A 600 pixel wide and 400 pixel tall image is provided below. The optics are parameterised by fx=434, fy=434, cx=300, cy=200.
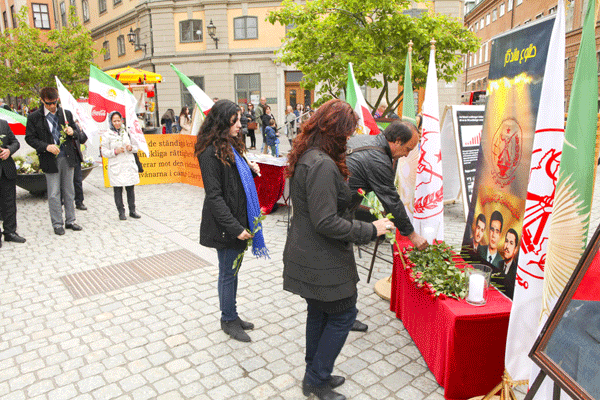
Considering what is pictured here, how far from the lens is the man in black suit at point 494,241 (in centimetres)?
317

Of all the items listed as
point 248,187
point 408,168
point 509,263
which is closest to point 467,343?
point 509,263

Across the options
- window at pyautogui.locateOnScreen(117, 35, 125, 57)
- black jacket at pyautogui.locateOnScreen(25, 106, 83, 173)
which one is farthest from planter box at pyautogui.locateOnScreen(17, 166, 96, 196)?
window at pyautogui.locateOnScreen(117, 35, 125, 57)

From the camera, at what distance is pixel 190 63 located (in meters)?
27.6

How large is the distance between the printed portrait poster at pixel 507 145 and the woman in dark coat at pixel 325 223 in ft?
3.71

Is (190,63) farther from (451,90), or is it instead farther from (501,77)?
(501,77)

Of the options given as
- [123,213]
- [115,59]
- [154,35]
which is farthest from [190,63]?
[123,213]

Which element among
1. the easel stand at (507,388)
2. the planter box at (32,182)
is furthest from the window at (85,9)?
the easel stand at (507,388)

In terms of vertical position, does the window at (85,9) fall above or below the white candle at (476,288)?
above

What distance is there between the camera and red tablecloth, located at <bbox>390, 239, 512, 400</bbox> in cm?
263

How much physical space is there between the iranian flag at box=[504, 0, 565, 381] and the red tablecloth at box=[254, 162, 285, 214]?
5251 mm

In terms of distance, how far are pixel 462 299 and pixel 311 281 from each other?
108 cm

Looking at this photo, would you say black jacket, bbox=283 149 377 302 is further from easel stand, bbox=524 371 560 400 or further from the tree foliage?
the tree foliage

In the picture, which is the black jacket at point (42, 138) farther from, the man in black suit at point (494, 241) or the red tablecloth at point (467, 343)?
the man in black suit at point (494, 241)

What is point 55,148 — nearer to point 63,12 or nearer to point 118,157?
point 118,157
